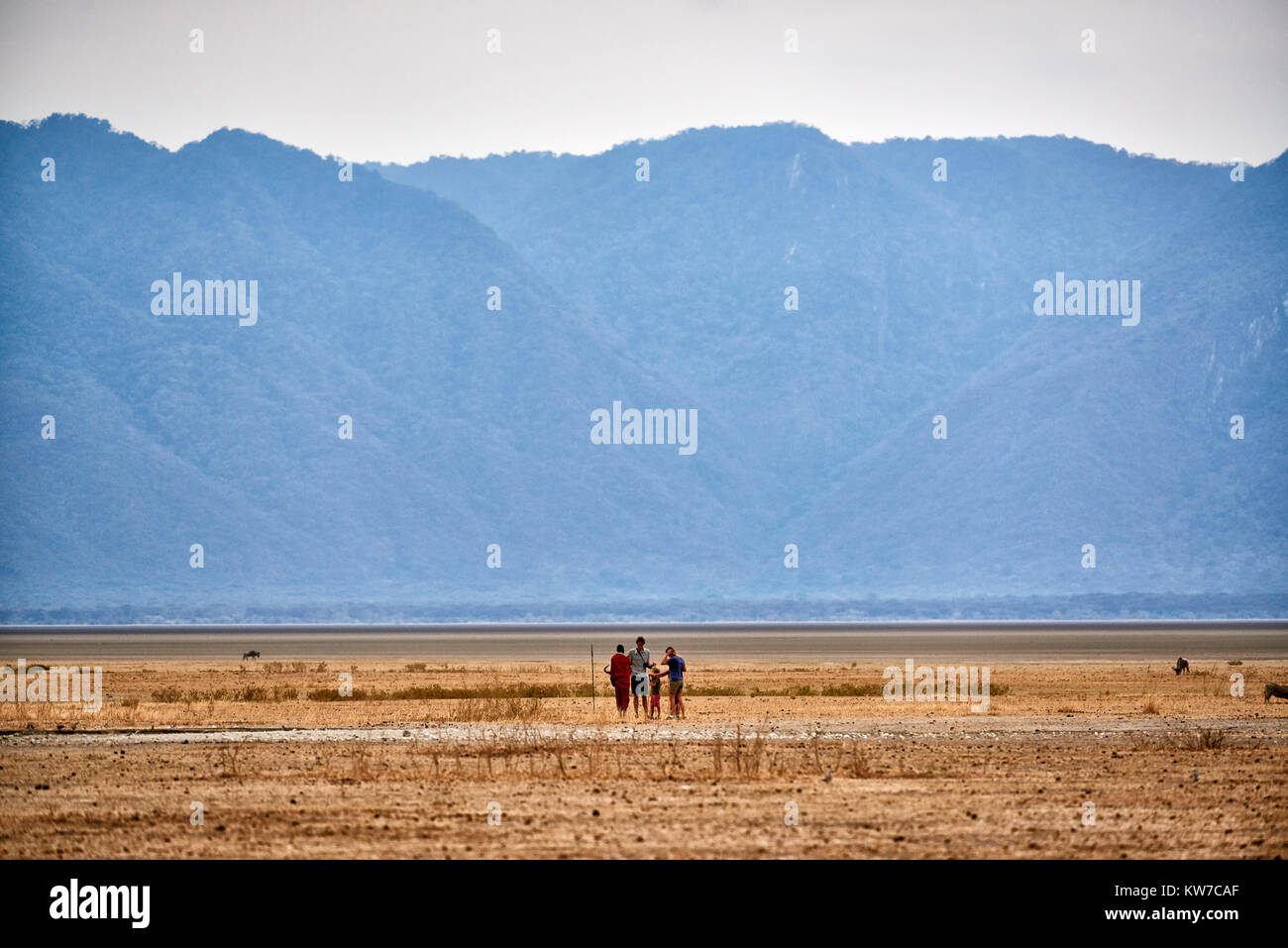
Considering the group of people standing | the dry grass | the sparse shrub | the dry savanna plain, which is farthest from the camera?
the dry grass

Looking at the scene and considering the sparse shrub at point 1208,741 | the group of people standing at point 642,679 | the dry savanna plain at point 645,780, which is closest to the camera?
the dry savanna plain at point 645,780

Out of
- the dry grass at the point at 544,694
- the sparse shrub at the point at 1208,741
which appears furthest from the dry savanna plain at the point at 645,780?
the dry grass at the point at 544,694

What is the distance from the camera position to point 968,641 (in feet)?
327

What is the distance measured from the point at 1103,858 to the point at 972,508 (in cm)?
18284

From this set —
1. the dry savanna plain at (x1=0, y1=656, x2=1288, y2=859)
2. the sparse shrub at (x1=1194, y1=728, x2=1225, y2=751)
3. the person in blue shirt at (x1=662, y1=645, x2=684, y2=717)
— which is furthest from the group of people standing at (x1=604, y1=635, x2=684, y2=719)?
the sparse shrub at (x1=1194, y1=728, x2=1225, y2=751)

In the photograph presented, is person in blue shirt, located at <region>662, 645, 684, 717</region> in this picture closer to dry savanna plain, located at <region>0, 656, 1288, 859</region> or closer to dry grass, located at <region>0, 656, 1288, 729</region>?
dry savanna plain, located at <region>0, 656, 1288, 859</region>

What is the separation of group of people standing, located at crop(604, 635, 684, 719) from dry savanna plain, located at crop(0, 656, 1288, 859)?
51 centimetres

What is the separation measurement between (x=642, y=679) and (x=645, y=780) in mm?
10469

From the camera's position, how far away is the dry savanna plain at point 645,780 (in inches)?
635

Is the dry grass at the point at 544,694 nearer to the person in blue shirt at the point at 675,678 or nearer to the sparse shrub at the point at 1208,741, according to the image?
the person in blue shirt at the point at 675,678

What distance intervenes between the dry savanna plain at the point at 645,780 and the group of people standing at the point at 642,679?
0.51m

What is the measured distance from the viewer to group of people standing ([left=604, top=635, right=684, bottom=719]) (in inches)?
1228
